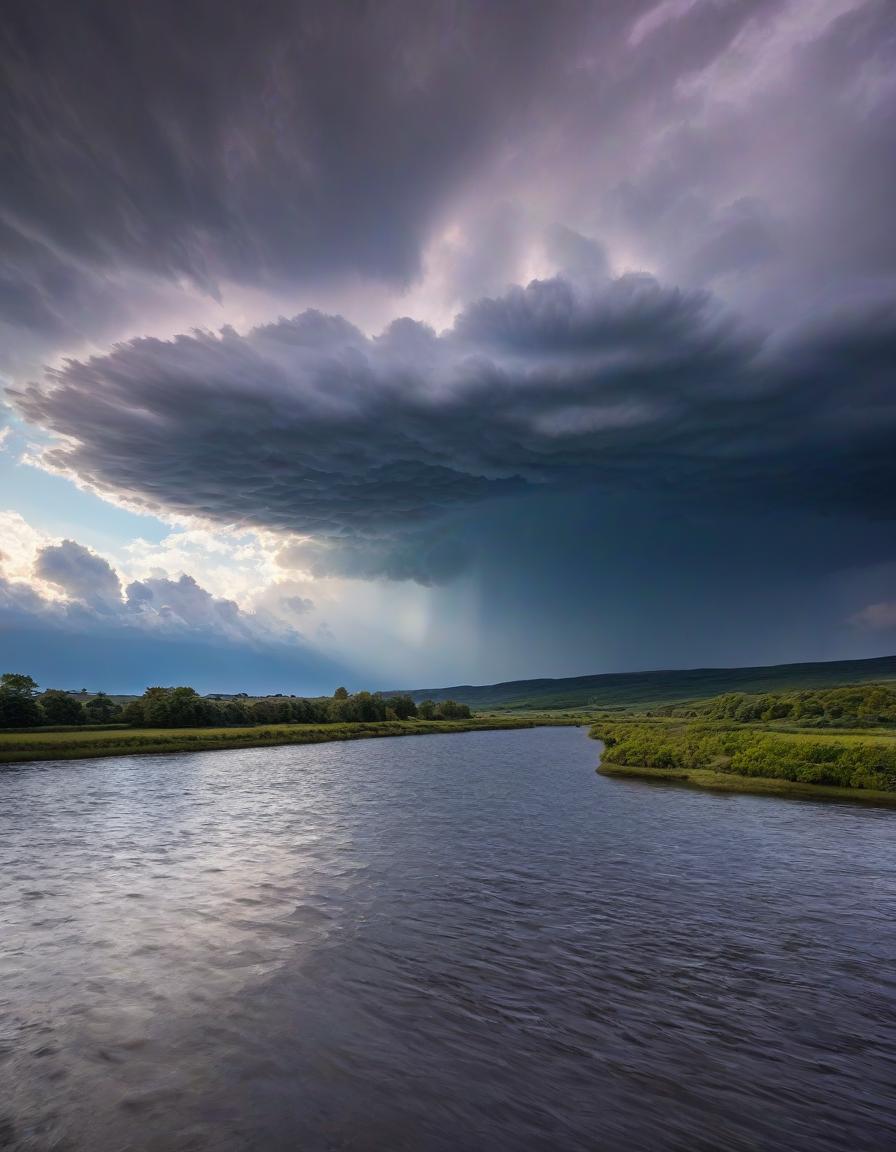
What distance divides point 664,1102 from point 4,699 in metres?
120

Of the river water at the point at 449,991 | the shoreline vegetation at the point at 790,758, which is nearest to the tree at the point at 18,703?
the river water at the point at 449,991

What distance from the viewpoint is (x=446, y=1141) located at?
34.5ft

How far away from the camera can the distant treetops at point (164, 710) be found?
104062 mm

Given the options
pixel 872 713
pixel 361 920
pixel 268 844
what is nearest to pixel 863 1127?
pixel 361 920

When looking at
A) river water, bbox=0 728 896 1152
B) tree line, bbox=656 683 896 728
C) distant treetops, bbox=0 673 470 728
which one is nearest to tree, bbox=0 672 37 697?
distant treetops, bbox=0 673 470 728

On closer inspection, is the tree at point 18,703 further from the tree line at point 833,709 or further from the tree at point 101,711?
the tree line at point 833,709

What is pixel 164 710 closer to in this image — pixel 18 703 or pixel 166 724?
pixel 166 724

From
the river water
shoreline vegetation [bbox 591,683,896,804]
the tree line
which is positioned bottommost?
the river water

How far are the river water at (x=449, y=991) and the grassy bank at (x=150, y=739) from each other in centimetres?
5675

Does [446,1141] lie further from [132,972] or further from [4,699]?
[4,699]

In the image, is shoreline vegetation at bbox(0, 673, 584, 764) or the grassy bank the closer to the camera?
the grassy bank

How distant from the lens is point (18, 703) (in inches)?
4045

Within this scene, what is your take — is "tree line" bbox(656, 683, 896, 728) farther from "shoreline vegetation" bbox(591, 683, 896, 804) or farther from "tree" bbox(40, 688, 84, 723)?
"tree" bbox(40, 688, 84, 723)

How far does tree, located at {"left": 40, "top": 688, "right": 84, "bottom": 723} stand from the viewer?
11175cm
